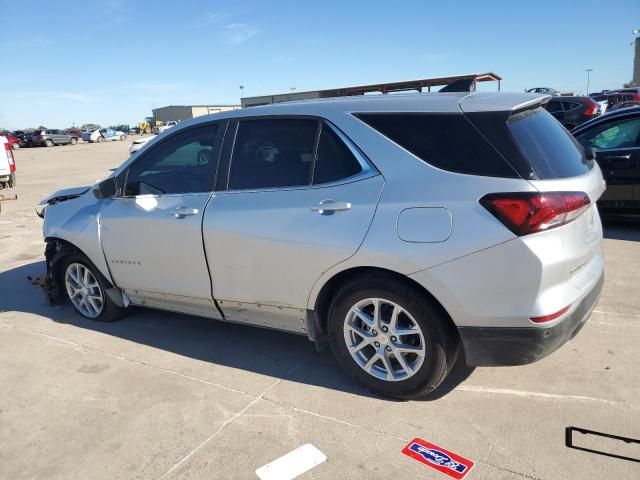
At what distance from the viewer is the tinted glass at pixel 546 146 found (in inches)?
106

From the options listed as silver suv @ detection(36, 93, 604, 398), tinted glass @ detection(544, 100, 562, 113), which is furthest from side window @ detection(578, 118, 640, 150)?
tinted glass @ detection(544, 100, 562, 113)

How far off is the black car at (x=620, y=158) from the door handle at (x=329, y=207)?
4663mm

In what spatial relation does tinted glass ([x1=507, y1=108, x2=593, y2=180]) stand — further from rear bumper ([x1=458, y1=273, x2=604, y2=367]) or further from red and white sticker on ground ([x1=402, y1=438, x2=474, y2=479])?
red and white sticker on ground ([x1=402, y1=438, x2=474, y2=479])

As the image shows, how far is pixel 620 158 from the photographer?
644cm

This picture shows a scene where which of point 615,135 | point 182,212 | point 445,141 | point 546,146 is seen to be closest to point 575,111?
point 615,135

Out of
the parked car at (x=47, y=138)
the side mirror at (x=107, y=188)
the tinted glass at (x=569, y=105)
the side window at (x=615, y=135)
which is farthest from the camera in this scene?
the parked car at (x=47, y=138)

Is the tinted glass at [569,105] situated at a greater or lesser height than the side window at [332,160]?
greater

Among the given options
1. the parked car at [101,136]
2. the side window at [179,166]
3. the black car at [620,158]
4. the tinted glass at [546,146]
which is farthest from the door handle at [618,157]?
the parked car at [101,136]

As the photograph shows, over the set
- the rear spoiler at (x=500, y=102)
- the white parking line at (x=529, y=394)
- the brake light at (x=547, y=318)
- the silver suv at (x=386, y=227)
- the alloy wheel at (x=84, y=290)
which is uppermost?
the rear spoiler at (x=500, y=102)

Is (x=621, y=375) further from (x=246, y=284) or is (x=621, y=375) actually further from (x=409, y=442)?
(x=246, y=284)

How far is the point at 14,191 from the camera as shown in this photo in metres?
15.5

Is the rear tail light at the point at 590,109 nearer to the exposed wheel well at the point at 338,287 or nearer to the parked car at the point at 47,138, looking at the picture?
the exposed wheel well at the point at 338,287

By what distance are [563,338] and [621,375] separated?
86 centimetres

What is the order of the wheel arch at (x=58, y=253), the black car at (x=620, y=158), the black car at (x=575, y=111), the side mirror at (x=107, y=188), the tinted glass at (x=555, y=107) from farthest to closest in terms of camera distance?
1. the tinted glass at (x=555, y=107)
2. the black car at (x=575, y=111)
3. the black car at (x=620, y=158)
4. the wheel arch at (x=58, y=253)
5. the side mirror at (x=107, y=188)
